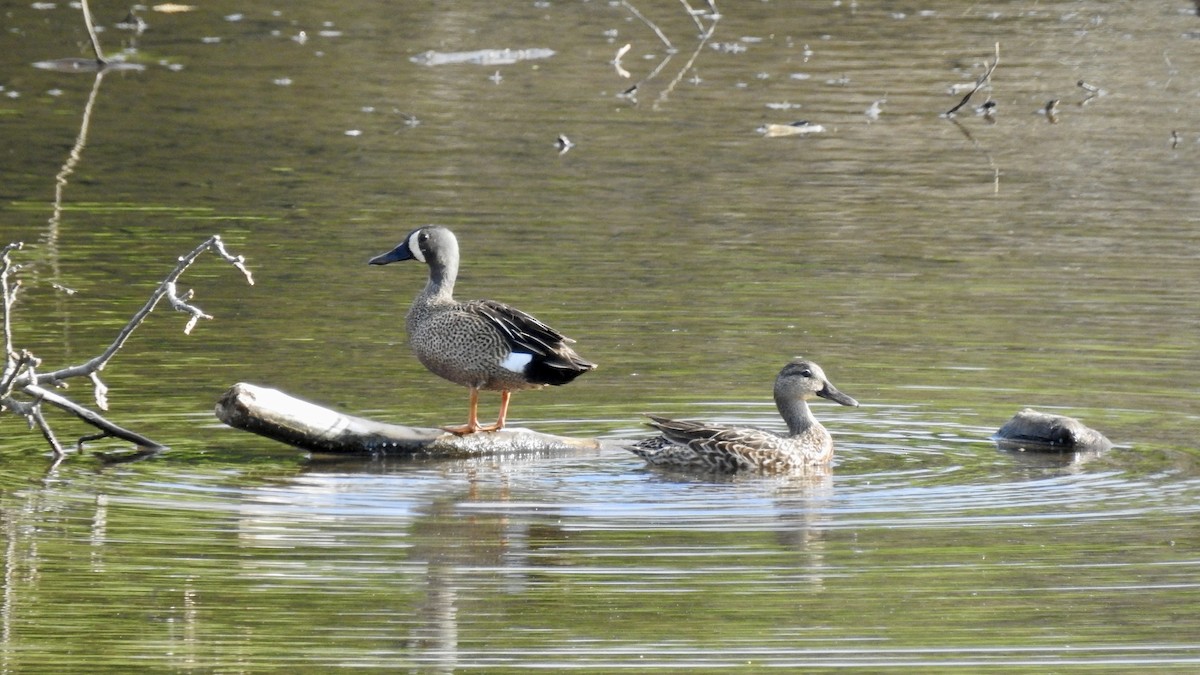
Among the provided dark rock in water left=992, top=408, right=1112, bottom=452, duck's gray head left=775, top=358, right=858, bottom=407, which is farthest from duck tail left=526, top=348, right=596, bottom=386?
dark rock in water left=992, top=408, right=1112, bottom=452

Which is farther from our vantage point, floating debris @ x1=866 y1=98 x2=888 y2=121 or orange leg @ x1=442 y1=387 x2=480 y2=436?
floating debris @ x1=866 y1=98 x2=888 y2=121

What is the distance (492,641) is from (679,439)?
3.31 m

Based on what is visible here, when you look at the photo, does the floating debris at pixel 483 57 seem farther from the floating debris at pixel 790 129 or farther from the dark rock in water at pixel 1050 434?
the dark rock in water at pixel 1050 434

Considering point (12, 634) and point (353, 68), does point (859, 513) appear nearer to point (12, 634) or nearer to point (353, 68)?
point (12, 634)

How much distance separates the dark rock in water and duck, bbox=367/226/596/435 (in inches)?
89.1

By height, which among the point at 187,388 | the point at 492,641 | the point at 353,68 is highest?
the point at 353,68

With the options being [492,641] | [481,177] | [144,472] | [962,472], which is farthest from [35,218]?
[492,641]

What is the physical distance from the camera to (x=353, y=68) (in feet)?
95.5

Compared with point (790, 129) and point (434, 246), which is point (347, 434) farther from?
point (790, 129)

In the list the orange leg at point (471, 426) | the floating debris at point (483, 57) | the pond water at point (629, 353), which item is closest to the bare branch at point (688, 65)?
the pond water at point (629, 353)

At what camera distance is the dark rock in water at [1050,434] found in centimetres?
1072

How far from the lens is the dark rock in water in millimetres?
10719

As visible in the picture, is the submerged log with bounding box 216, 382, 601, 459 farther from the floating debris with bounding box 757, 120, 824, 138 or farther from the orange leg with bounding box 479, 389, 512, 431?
the floating debris with bounding box 757, 120, 824, 138

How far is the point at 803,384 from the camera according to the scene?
36.0 feet
